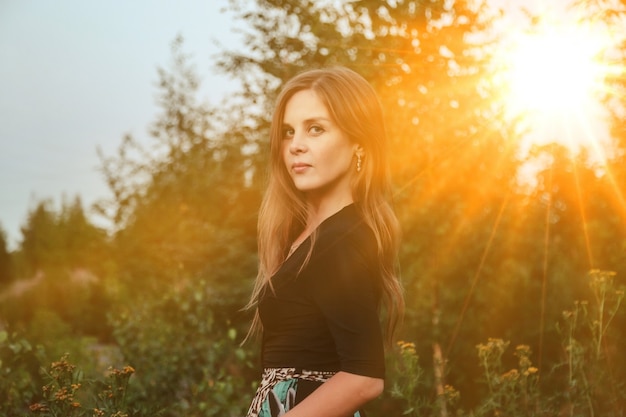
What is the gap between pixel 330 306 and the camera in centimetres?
191

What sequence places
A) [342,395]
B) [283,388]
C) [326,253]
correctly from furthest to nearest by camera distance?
[283,388], [326,253], [342,395]

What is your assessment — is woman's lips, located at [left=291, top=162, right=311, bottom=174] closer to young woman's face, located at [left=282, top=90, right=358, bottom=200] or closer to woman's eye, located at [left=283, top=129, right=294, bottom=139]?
young woman's face, located at [left=282, top=90, right=358, bottom=200]

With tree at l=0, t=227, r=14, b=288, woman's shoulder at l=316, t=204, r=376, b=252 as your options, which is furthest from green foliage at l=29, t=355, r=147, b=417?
tree at l=0, t=227, r=14, b=288

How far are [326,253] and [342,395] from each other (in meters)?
0.39

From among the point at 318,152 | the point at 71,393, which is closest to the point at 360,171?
the point at 318,152

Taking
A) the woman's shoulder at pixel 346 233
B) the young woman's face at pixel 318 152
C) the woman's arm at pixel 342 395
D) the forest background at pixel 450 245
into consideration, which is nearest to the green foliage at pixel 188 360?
the forest background at pixel 450 245

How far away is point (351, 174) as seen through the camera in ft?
7.64

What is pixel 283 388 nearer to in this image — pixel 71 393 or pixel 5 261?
pixel 71 393

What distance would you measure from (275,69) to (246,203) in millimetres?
2087

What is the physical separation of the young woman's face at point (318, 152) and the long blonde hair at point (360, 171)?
0.09 feet

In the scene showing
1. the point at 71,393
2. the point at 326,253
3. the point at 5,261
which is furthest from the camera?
the point at 5,261

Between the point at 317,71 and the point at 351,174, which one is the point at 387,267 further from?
the point at 317,71

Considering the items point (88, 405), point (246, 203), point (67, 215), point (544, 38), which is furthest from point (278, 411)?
point (67, 215)

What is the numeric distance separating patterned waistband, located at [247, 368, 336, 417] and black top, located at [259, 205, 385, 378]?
0.05 feet
